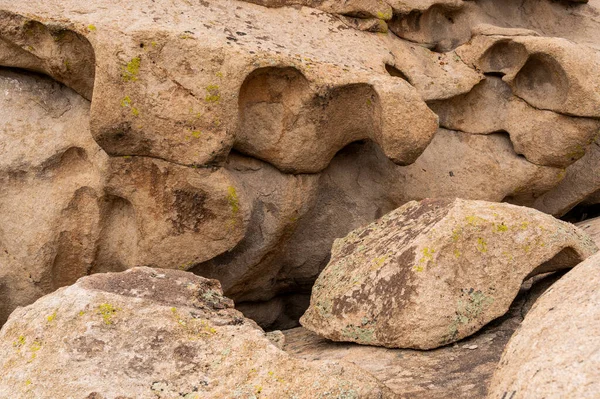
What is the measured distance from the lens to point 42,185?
664cm

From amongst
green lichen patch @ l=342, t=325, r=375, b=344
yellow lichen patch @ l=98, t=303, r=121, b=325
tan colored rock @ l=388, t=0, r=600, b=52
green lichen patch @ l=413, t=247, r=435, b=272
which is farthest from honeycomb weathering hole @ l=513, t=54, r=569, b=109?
yellow lichen patch @ l=98, t=303, r=121, b=325

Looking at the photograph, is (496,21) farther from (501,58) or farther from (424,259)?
(424,259)

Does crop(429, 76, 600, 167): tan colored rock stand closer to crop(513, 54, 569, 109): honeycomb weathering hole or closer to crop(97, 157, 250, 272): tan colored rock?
crop(513, 54, 569, 109): honeycomb weathering hole

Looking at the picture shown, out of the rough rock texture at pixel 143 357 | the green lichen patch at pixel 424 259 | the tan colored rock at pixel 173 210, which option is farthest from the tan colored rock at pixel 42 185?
the green lichen patch at pixel 424 259

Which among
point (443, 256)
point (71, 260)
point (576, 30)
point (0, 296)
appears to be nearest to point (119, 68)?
point (71, 260)

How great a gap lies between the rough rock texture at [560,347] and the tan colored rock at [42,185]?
14.0 feet

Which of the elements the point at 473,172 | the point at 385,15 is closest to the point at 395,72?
the point at 385,15

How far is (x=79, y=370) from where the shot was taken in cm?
362

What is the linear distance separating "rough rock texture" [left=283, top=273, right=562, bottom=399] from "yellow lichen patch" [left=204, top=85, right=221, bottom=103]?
216cm

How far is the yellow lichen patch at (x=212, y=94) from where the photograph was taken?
607 cm

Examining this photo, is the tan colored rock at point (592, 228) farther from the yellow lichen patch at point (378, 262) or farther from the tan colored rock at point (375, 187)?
the yellow lichen patch at point (378, 262)

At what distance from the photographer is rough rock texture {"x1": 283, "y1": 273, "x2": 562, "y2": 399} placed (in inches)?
180

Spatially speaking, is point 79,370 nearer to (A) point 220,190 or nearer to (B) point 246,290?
(A) point 220,190

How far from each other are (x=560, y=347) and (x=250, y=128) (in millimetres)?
4176
